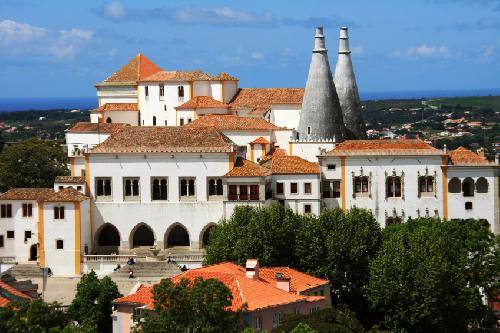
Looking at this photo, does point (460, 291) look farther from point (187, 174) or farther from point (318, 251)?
point (187, 174)

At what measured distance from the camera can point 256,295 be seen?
2330 inches

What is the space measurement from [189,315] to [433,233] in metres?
22.7

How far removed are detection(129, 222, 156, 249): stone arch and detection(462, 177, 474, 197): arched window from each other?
62.5ft

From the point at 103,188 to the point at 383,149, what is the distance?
17.1 metres

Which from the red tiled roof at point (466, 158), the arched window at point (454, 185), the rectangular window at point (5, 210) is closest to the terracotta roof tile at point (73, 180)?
the rectangular window at point (5, 210)

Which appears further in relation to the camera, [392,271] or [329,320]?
[392,271]

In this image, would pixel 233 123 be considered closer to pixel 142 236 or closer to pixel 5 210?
pixel 142 236

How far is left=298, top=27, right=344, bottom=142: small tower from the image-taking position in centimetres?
8738

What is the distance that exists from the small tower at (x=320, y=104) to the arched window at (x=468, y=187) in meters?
9.33

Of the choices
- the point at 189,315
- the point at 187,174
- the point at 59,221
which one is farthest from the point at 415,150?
the point at 189,315

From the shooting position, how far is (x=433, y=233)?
235ft

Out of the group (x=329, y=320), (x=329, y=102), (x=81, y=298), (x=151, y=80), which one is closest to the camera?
(x=329, y=320)

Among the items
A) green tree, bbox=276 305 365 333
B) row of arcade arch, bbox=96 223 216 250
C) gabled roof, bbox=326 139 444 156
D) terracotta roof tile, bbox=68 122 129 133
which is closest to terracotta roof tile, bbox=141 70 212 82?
terracotta roof tile, bbox=68 122 129 133

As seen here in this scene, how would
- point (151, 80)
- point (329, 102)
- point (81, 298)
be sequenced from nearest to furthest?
point (81, 298), point (329, 102), point (151, 80)
